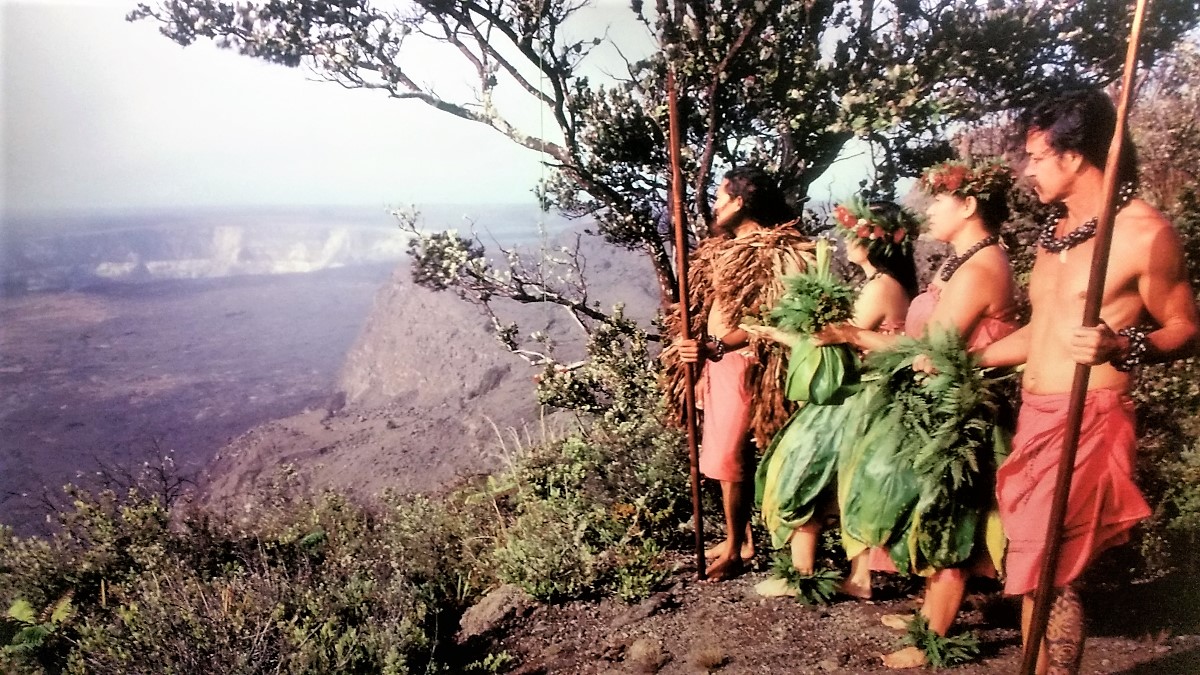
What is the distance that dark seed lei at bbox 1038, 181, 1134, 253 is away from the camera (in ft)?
5.08

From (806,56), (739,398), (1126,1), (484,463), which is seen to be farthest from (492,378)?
(1126,1)

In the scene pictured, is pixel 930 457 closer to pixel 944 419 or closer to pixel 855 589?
pixel 944 419

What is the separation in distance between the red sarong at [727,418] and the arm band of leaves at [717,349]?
0.06 feet

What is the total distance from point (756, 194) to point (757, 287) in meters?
0.30

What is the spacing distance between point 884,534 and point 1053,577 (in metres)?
0.41

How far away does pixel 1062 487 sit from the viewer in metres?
1.55

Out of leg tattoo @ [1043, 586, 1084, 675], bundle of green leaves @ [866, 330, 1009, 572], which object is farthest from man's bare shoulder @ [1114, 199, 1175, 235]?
leg tattoo @ [1043, 586, 1084, 675]

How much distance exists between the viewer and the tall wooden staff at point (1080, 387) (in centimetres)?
140

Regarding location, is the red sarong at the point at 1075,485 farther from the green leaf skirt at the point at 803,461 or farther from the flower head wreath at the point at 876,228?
the flower head wreath at the point at 876,228

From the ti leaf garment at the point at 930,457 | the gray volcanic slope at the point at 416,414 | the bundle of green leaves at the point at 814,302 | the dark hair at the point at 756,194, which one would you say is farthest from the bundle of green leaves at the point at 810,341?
the gray volcanic slope at the point at 416,414

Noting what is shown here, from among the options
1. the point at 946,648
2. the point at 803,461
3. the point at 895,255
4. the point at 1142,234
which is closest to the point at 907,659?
the point at 946,648

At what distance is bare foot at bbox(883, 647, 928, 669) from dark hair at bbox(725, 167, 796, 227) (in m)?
1.35

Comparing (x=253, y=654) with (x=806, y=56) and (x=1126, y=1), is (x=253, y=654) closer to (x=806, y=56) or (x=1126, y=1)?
(x=806, y=56)

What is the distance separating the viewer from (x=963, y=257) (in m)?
1.85
